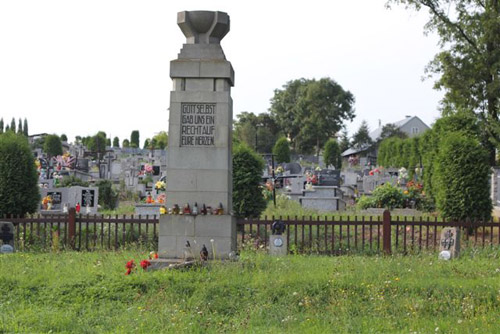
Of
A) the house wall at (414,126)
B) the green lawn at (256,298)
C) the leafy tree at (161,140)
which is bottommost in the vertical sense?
the green lawn at (256,298)

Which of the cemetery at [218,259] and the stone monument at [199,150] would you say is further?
the stone monument at [199,150]

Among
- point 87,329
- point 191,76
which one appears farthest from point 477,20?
point 87,329

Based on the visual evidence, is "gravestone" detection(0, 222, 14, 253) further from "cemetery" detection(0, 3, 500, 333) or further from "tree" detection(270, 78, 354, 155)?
"tree" detection(270, 78, 354, 155)

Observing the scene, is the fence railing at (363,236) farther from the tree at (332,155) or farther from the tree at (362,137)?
the tree at (362,137)

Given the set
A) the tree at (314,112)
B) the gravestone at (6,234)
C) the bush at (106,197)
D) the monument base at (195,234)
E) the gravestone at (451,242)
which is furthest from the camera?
the tree at (314,112)

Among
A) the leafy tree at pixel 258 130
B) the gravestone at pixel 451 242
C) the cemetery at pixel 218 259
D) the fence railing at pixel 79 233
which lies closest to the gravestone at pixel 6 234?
the cemetery at pixel 218 259

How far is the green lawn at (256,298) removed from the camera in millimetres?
7535

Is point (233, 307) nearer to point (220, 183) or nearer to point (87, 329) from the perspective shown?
point (87, 329)

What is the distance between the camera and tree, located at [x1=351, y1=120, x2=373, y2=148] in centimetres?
7269

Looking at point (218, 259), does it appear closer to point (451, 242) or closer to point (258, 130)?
point (451, 242)

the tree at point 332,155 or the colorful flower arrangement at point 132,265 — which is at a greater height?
the tree at point 332,155

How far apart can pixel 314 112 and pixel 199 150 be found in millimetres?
57942

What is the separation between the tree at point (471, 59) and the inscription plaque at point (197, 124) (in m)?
18.7

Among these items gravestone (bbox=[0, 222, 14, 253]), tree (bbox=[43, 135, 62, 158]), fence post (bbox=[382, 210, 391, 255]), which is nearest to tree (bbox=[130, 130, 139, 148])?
tree (bbox=[43, 135, 62, 158])
